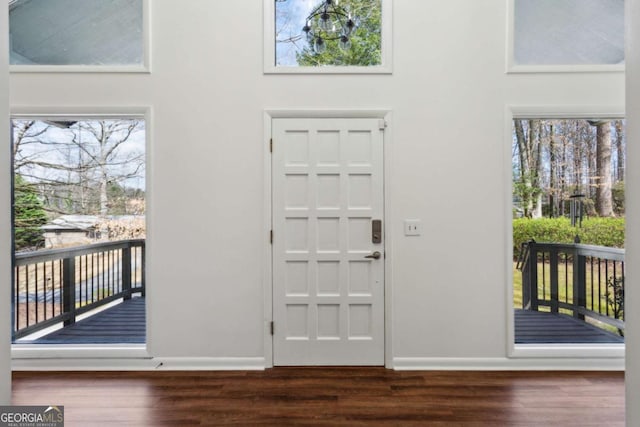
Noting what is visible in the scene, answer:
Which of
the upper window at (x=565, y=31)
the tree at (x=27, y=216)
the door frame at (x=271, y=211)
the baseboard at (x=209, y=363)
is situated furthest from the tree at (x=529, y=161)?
the tree at (x=27, y=216)

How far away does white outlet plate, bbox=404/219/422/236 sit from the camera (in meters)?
2.81

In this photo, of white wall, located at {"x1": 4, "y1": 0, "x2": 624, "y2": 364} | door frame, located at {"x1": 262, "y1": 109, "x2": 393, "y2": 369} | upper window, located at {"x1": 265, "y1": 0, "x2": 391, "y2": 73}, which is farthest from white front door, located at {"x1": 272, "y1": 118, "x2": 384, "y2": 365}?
upper window, located at {"x1": 265, "y1": 0, "x2": 391, "y2": 73}

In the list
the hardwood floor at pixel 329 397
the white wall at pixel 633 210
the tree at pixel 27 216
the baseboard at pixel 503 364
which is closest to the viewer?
the white wall at pixel 633 210

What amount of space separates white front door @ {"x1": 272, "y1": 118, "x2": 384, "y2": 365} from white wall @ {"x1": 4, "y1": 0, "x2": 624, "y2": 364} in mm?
151

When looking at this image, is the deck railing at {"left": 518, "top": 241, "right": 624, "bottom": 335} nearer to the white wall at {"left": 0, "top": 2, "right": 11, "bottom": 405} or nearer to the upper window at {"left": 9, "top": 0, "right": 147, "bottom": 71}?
the white wall at {"left": 0, "top": 2, "right": 11, "bottom": 405}

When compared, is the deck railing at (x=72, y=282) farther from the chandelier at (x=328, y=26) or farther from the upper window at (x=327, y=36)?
the chandelier at (x=328, y=26)

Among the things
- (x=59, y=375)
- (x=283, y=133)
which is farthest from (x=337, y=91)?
(x=59, y=375)

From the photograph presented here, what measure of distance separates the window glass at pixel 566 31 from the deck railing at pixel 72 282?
354 centimetres

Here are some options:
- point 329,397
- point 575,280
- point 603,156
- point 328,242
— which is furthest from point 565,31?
point 329,397

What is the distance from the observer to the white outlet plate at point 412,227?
9.23ft

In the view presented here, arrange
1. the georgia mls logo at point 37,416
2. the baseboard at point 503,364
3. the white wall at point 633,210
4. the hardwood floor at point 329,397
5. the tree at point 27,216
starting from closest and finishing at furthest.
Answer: the white wall at point 633,210, the georgia mls logo at point 37,416, the hardwood floor at point 329,397, the baseboard at point 503,364, the tree at point 27,216

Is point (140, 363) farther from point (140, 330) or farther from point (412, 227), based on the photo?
point (412, 227)

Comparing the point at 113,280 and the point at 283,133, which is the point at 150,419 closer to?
the point at 113,280

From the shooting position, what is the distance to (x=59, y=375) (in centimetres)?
271
